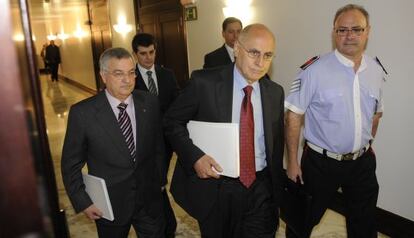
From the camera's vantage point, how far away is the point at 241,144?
187cm

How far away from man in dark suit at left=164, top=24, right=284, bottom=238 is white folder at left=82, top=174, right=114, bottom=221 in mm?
414

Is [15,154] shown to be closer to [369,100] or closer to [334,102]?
[334,102]

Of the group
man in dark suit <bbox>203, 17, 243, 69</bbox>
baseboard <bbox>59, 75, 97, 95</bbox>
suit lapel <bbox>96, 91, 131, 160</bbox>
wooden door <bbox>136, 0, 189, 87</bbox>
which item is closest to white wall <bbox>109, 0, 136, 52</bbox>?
wooden door <bbox>136, 0, 189, 87</bbox>

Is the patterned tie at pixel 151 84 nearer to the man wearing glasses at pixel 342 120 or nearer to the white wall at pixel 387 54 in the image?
the man wearing glasses at pixel 342 120

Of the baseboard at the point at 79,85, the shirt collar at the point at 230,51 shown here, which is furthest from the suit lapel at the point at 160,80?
the baseboard at the point at 79,85

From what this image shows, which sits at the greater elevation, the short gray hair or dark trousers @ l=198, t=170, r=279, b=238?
the short gray hair

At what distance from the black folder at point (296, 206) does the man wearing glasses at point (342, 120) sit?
0.38 feet

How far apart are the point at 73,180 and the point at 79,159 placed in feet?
0.35

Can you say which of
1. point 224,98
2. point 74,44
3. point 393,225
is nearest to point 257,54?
point 224,98

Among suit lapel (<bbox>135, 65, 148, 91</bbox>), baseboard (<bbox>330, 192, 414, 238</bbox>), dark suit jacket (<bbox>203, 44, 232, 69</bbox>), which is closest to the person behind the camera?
baseboard (<bbox>330, 192, 414, 238</bbox>)

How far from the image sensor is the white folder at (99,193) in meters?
1.67

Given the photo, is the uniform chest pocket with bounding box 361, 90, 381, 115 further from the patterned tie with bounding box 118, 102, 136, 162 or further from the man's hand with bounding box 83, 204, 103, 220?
the man's hand with bounding box 83, 204, 103, 220

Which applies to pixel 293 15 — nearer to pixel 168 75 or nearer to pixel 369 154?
pixel 168 75

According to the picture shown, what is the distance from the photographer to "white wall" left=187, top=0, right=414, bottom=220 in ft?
8.53
